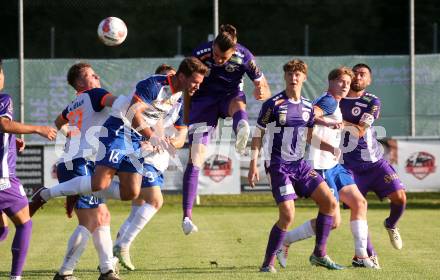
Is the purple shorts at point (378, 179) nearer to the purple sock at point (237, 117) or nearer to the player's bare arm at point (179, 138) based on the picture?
the purple sock at point (237, 117)

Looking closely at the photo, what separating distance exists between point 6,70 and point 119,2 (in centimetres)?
683

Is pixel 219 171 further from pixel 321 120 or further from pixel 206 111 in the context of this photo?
pixel 321 120

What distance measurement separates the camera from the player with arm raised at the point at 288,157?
1008 cm

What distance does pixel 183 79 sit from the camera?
30.3ft

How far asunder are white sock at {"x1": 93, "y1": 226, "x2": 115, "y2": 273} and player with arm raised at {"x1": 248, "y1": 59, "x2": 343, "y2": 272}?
5.82 feet

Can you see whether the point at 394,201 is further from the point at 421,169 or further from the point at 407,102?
the point at 407,102

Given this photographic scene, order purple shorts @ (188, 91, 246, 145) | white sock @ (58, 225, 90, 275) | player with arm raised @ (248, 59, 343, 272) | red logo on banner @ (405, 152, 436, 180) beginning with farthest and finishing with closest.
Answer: red logo on banner @ (405, 152, 436, 180) → purple shorts @ (188, 91, 246, 145) → player with arm raised @ (248, 59, 343, 272) → white sock @ (58, 225, 90, 275)

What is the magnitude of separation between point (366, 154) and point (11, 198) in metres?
4.45

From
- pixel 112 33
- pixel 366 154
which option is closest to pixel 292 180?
pixel 366 154

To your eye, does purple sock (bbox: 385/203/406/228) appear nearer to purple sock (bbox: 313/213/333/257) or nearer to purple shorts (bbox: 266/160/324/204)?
purple sock (bbox: 313/213/333/257)

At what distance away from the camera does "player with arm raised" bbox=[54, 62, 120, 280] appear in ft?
30.0

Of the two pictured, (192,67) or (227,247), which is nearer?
(192,67)

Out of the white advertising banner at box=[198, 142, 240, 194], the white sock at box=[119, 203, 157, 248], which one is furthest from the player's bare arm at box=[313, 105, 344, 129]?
the white advertising banner at box=[198, 142, 240, 194]

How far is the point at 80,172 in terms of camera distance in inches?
369
